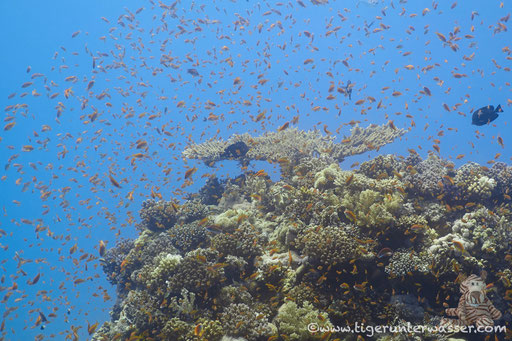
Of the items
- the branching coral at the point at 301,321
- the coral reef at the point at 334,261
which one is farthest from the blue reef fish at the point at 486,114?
the branching coral at the point at 301,321

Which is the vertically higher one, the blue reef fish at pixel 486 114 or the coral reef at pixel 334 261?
the blue reef fish at pixel 486 114

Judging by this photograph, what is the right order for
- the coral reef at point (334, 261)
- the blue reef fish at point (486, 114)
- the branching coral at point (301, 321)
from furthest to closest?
1. the blue reef fish at point (486, 114)
2. the coral reef at point (334, 261)
3. the branching coral at point (301, 321)

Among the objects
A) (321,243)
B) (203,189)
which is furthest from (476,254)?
(203,189)

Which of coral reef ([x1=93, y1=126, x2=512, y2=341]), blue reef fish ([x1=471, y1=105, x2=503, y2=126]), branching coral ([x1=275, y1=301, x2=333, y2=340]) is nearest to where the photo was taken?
branching coral ([x1=275, y1=301, x2=333, y2=340])

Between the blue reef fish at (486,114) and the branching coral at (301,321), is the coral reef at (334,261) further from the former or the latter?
the blue reef fish at (486,114)

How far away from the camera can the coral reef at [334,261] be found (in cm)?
500

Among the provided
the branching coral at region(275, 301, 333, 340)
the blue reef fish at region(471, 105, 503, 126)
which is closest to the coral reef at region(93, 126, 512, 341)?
the branching coral at region(275, 301, 333, 340)

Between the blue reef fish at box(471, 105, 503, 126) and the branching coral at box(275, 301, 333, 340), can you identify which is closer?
the branching coral at box(275, 301, 333, 340)

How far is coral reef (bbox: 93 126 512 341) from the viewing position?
16.4 feet

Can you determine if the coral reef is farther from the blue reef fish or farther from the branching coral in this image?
the blue reef fish

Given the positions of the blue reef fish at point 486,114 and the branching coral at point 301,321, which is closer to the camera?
the branching coral at point 301,321

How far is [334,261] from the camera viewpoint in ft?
17.3

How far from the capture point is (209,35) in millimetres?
138000

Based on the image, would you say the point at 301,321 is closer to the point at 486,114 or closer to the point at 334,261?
the point at 334,261
